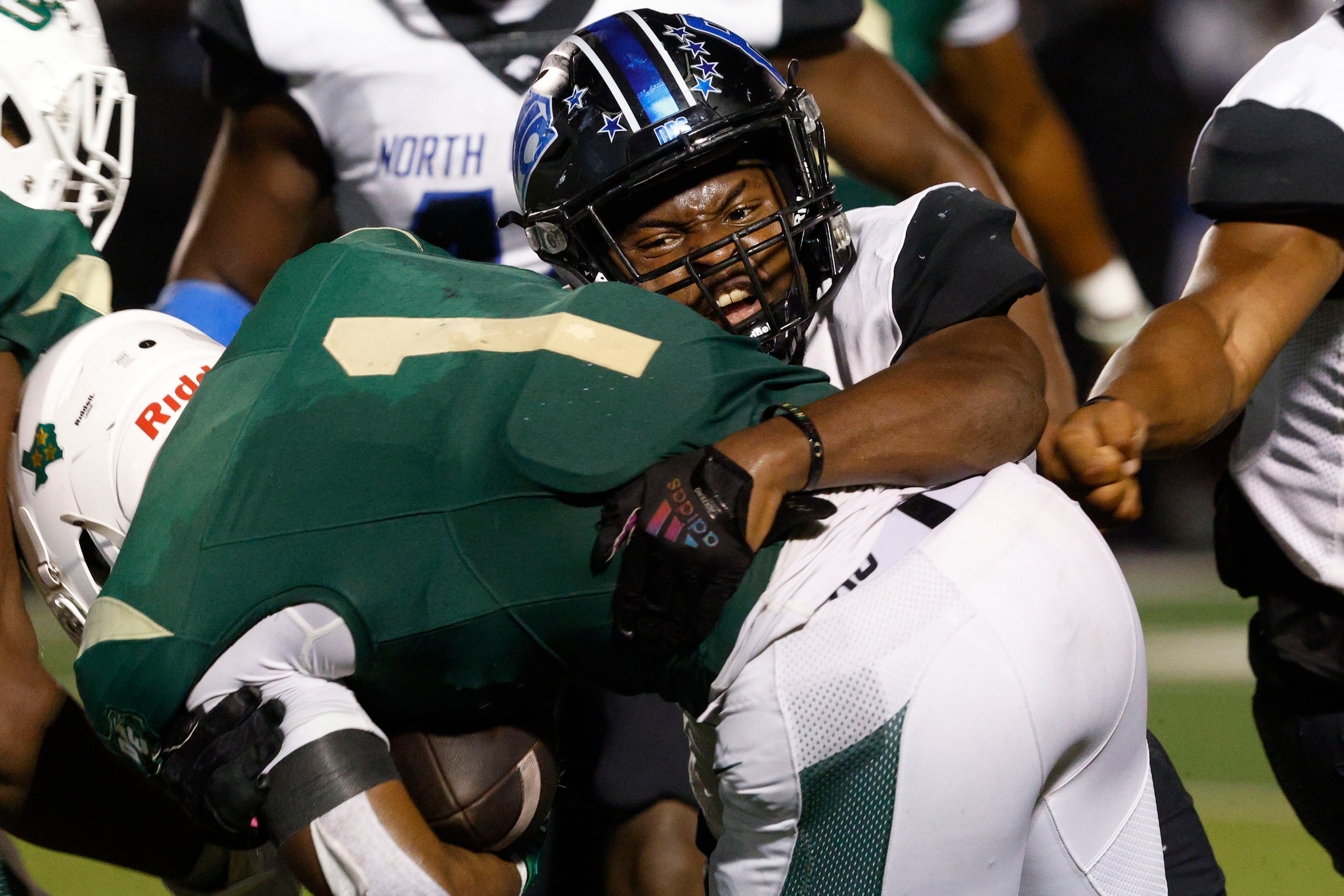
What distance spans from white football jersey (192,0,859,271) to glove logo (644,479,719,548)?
1.96 m

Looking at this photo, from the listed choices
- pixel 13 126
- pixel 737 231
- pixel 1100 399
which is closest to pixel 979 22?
pixel 737 231

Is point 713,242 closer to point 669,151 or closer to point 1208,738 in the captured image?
point 669,151

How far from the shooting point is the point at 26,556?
6.88 ft

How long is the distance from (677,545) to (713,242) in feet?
2.87

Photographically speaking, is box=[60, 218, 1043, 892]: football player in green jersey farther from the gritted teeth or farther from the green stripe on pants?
the gritted teeth

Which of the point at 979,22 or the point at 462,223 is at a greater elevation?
the point at 979,22

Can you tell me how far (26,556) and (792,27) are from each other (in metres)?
2.29

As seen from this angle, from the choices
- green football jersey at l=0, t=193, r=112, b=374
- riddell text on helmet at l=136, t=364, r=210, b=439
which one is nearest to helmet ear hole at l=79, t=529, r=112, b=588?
riddell text on helmet at l=136, t=364, r=210, b=439

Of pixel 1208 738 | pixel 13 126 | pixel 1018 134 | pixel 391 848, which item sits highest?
pixel 13 126

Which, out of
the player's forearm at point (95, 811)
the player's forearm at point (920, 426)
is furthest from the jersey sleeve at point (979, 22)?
the player's forearm at point (95, 811)

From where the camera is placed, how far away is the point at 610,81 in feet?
6.95

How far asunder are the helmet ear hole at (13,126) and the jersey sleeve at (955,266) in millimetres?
1770

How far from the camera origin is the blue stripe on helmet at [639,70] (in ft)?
6.81

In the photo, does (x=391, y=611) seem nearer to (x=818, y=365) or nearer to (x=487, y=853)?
(x=487, y=853)
